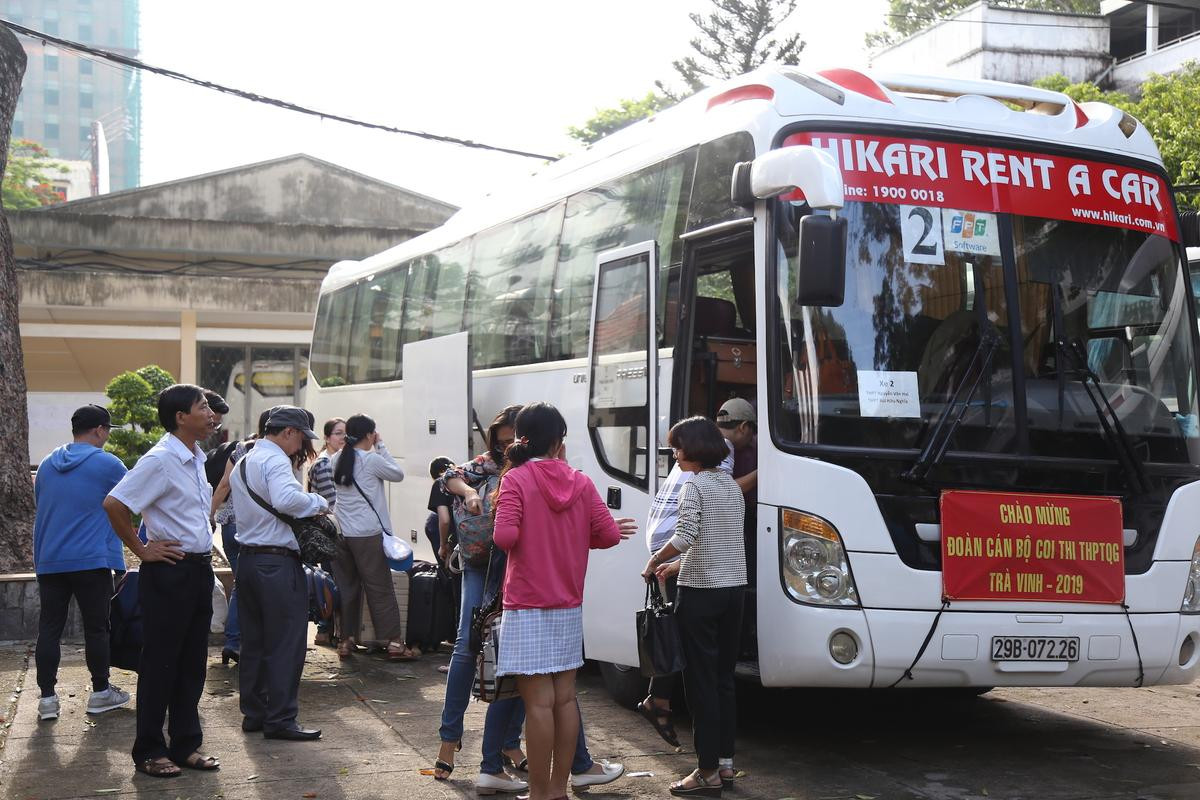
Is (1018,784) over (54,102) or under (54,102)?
under

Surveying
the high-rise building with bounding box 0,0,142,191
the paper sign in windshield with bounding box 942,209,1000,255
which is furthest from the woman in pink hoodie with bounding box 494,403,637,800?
the high-rise building with bounding box 0,0,142,191

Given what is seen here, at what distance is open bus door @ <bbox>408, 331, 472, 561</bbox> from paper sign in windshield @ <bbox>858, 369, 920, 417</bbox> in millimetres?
4164

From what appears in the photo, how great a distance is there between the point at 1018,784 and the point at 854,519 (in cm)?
146

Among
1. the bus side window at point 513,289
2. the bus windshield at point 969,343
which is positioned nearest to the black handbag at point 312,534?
the bus side window at point 513,289

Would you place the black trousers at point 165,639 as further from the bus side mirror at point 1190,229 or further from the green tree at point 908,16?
the green tree at point 908,16

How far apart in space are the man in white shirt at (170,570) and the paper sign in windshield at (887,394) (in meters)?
3.11

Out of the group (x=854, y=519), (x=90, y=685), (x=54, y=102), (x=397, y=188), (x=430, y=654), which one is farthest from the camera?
(x=54, y=102)

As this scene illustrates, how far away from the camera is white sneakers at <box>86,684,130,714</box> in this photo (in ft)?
25.5

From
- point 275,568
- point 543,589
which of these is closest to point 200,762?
point 275,568

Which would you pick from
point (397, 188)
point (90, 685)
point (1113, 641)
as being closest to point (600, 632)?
point (1113, 641)

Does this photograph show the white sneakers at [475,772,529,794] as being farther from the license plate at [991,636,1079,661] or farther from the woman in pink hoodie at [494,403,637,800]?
the license plate at [991,636,1079,661]

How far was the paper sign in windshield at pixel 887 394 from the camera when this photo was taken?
249 inches

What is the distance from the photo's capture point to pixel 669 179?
7.70 meters

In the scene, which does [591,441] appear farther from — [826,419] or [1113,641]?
[1113,641]
